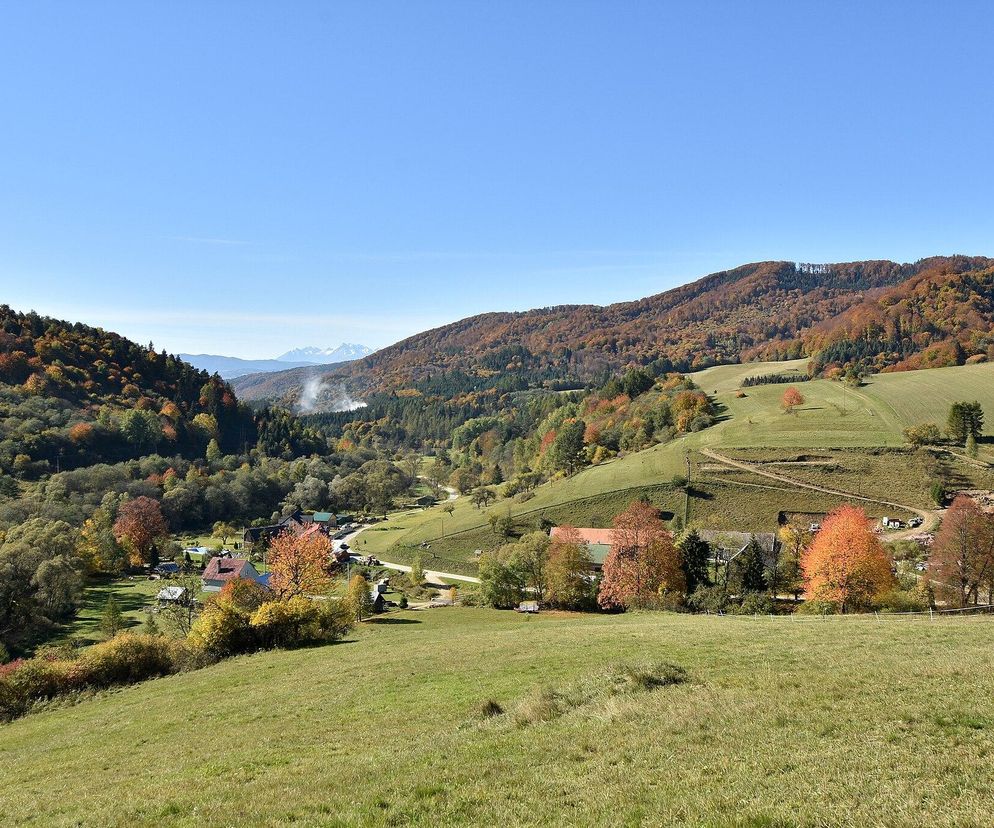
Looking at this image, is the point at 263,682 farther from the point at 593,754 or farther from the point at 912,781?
the point at 912,781

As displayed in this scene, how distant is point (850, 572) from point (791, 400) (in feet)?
268

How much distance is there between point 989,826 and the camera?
24.3 ft

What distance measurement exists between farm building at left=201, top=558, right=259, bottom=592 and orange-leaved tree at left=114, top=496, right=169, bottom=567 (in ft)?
64.0

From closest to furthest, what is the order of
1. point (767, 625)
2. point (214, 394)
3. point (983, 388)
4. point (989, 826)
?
point (989, 826)
point (767, 625)
point (983, 388)
point (214, 394)

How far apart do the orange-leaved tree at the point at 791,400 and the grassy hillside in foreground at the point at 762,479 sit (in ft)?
5.45

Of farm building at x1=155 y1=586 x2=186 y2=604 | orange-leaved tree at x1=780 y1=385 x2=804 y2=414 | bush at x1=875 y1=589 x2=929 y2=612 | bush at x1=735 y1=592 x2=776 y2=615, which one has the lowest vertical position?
farm building at x1=155 y1=586 x2=186 y2=604

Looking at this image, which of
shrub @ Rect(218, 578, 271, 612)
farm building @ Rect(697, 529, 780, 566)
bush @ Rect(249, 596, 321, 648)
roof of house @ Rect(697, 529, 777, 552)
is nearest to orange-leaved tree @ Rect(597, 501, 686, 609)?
farm building @ Rect(697, 529, 780, 566)

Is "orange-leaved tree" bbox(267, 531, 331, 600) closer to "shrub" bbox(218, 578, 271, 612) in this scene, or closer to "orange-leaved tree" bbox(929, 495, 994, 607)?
"shrub" bbox(218, 578, 271, 612)

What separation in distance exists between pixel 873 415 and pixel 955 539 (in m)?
67.9

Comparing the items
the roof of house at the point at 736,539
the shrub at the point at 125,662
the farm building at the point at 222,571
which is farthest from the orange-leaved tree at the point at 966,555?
the farm building at the point at 222,571

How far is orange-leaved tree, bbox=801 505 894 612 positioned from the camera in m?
49.2

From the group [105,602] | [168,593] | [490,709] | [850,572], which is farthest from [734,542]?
[105,602]

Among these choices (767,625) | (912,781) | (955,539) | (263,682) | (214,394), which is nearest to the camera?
(912,781)

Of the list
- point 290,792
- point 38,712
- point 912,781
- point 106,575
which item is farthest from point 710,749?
point 106,575
